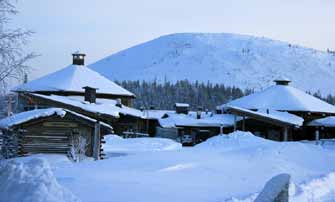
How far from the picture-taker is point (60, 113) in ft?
78.9

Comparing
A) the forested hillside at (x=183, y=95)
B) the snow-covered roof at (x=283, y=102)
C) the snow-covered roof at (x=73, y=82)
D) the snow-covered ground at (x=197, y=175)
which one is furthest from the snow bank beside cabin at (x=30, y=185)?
the forested hillside at (x=183, y=95)

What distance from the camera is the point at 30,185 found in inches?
270

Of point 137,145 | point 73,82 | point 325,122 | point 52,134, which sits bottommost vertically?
point 137,145

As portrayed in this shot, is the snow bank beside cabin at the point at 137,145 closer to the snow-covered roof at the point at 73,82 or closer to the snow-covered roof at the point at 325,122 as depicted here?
the snow-covered roof at the point at 73,82

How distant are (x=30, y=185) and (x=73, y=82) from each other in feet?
133

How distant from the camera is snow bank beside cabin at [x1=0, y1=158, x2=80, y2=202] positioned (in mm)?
6625

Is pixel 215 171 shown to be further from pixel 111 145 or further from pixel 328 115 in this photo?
pixel 328 115

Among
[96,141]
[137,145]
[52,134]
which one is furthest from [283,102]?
[52,134]

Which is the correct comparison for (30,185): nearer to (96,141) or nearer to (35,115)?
(35,115)

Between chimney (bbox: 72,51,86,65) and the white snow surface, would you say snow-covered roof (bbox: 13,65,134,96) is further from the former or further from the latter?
the white snow surface

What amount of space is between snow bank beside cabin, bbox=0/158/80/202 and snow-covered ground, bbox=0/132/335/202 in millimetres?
35

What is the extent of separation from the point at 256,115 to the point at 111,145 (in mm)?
11505

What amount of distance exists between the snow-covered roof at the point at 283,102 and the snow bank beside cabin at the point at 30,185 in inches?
1701

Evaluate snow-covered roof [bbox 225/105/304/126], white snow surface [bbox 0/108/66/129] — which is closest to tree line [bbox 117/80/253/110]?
snow-covered roof [bbox 225/105/304/126]
